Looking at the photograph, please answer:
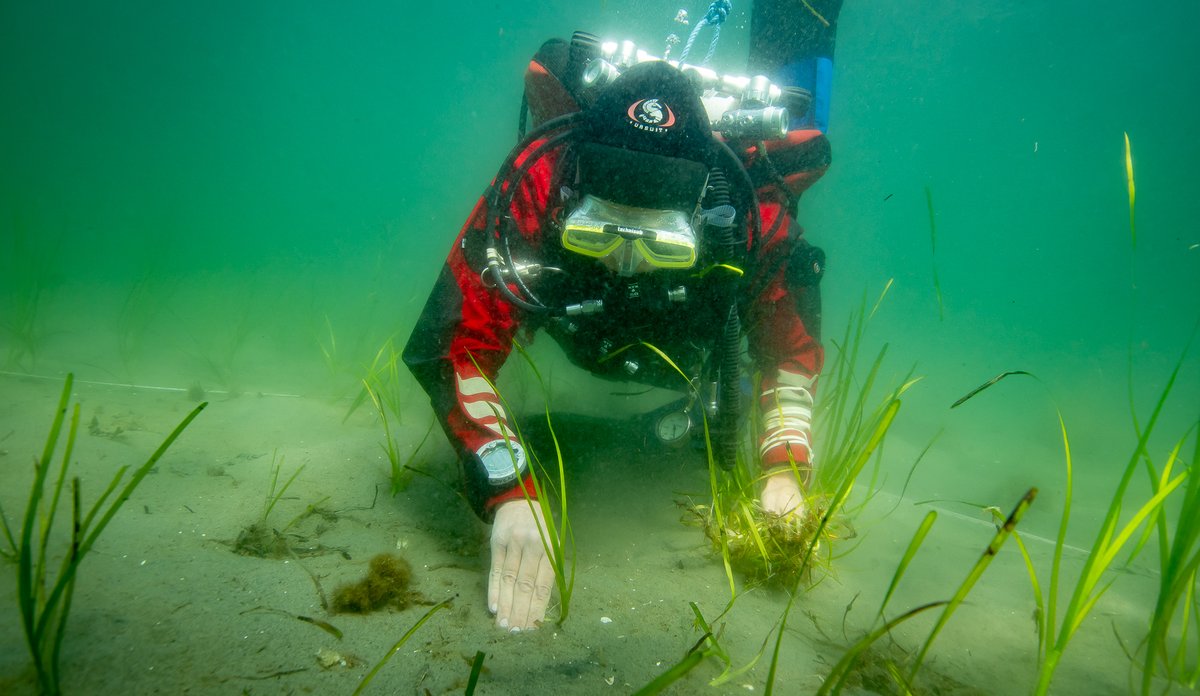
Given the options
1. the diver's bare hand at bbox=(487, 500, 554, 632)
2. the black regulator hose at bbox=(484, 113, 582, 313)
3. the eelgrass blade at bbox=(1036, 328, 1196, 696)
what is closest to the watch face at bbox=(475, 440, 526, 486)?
the diver's bare hand at bbox=(487, 500, 554, 632)

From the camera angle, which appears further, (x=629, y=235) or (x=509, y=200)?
(x=509, y=200)

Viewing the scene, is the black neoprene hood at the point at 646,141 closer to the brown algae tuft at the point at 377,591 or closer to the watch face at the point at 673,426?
the watch face at the point at 673,426

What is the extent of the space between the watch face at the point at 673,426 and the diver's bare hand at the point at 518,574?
1.15 metres

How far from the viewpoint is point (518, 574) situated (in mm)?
1926

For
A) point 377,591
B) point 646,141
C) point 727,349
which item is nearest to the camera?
point 377,591

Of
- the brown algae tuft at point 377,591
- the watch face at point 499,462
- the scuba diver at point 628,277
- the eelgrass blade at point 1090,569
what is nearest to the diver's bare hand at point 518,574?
the scuba diver at point 628,277

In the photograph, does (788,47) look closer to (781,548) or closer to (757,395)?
(757,395)

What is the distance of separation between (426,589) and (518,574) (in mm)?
385

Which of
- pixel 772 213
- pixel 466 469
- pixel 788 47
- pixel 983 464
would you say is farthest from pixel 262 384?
pixel 983 464

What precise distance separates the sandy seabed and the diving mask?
151 cm

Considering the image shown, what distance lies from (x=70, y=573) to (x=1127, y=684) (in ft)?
10.7

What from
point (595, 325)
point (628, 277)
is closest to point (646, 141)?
point (628, 277)

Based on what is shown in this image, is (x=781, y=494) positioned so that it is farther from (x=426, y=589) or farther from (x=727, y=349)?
(x=426, y=589)

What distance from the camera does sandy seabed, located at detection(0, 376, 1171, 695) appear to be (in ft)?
4.57
